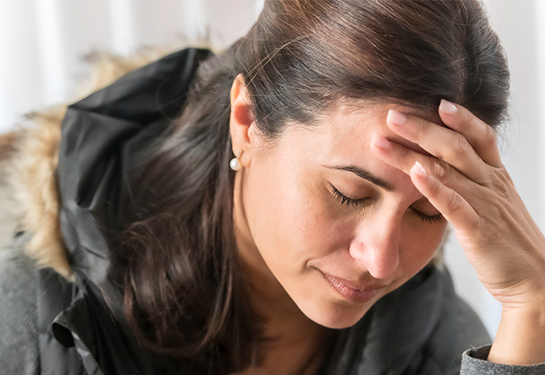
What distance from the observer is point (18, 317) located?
3.13 feet

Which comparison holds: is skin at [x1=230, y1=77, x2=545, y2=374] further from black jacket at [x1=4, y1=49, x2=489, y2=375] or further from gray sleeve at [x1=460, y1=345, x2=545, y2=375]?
black jacket at [x1=4, y1=49, x2=489, y2=375]

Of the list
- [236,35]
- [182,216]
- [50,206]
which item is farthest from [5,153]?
[236,35]

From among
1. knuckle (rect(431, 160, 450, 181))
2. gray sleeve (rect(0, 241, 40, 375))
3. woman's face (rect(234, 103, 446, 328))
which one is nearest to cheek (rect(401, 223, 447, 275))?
woman's face (rect(234, 103, 446, 328))

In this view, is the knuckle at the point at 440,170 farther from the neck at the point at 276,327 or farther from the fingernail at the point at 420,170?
the neck at the point at 276,327

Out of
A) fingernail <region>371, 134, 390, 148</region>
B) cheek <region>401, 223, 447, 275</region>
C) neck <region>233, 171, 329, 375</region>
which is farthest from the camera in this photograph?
neck <region>233, 171, 329, 375</region>

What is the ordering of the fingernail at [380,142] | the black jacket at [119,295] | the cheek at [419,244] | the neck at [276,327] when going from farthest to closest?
the neck at [276,327]
the black jacket at [119,295]
the cheek at [419,244]
the fingernail at [380,142]

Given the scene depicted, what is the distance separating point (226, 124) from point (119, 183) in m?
0.28

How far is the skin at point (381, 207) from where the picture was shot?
2.44 ft

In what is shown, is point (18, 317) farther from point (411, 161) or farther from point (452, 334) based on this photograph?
point (452, 334)

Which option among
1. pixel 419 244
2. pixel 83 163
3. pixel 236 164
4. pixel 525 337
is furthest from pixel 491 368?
pixel 83 163

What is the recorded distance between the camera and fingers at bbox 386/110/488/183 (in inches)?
28.4

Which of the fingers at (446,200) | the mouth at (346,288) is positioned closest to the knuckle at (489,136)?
the fingers at (446,200)

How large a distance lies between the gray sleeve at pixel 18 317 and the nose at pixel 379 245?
66cm

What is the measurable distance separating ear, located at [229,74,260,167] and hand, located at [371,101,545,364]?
0.27m
